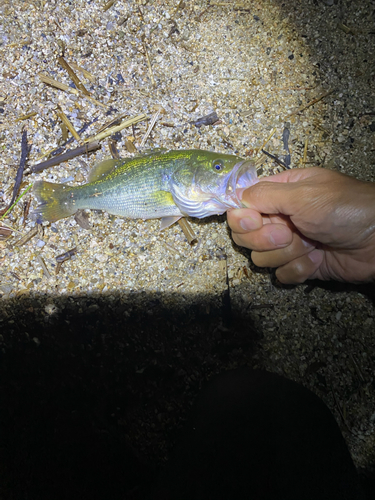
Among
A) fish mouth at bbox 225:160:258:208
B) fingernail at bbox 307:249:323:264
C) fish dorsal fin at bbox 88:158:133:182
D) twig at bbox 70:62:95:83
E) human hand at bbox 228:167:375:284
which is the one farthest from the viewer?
twig at bbox 70:62:95:83

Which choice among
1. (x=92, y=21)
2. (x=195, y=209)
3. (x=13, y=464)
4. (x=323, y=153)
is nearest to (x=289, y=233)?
(x=195, y=209)

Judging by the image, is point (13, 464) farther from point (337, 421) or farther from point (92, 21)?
point (92, 21)

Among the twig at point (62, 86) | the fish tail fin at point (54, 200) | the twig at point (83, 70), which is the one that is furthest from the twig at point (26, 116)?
the fish tail fin at point (54, 200)

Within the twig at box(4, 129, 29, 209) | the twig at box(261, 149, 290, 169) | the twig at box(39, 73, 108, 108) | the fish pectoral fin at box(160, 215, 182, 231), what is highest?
the twig at box(39, 73, 108, 108)

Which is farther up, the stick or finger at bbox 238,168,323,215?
the stick

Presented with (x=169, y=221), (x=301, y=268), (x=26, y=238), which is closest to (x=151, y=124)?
(x=169, y=221)

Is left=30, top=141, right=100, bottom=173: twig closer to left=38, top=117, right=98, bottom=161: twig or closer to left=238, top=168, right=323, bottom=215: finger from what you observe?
left=38, top=117, right=98, bottom=161: twig

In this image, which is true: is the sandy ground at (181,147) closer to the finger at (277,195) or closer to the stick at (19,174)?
the stick at (19,174)

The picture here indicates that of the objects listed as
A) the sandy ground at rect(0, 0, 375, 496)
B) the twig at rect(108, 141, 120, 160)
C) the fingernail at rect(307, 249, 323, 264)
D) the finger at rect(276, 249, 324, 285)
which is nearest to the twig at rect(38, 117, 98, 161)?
the sandy ground at rect(0, 0, 375, 496)

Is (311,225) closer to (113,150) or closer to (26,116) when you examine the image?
(113,150)
